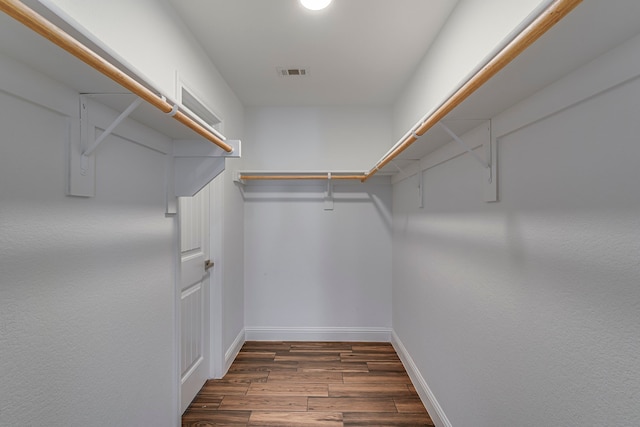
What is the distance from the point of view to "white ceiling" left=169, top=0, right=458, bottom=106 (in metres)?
1.60

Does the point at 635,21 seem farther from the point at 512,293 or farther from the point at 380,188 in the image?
the point at 380,188

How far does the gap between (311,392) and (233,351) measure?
2.82ft

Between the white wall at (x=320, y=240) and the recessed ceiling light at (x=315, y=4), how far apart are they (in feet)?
4.82

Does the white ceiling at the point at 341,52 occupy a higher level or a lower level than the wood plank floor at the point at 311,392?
higher

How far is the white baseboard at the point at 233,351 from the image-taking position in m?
2.46

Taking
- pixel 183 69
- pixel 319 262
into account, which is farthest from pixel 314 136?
pixel 183 69

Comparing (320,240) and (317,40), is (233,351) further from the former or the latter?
(317,40)

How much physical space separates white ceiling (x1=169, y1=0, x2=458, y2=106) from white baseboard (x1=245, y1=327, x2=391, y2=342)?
7.61 feet

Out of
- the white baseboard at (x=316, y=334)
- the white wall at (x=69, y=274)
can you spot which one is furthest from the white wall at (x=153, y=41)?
the white baseboard at (x=316, y=334)

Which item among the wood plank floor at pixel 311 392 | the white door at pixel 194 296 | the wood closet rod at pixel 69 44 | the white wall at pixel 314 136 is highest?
the white wall at pixel 314 136

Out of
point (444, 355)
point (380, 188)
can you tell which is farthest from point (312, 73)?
point (444, 355)

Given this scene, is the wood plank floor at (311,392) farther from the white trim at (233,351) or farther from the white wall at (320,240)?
the white wall at (320,240)

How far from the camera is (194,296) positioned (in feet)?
6.82

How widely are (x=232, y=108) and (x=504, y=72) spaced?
2.28 m
